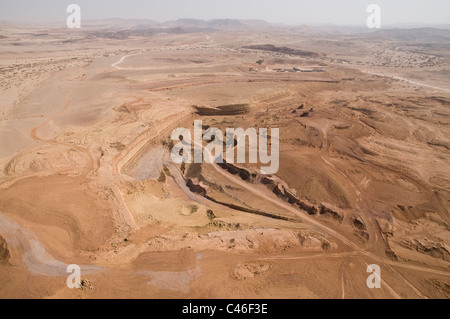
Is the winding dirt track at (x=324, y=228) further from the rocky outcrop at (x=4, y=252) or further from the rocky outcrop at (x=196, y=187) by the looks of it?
the rocky outcrop at (x=4, y=252)

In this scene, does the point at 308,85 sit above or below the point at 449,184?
above

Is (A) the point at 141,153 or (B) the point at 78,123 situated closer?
(A) the point at 141,153

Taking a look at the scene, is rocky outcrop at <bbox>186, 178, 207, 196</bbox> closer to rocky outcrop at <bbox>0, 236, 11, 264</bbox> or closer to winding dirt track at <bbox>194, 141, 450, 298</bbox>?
winding dirt track at <bbox>194, 141, 450, 298</bbox>

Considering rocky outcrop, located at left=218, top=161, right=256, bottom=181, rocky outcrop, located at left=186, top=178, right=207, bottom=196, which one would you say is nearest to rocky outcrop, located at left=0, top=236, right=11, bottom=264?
rocky outcrop, located at left=186, top=178, right=207, bottom=196

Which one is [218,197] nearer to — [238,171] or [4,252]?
[238,171]

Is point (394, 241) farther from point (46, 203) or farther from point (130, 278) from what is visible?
point (46, 203)

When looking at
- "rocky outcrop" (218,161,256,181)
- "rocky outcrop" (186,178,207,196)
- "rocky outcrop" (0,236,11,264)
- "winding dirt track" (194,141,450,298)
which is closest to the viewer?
"rocky outcrop" (0,236,11,264)

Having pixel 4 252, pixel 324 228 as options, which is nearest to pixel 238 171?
pixel 324 228

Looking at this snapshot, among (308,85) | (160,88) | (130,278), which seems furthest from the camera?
(308,85)
